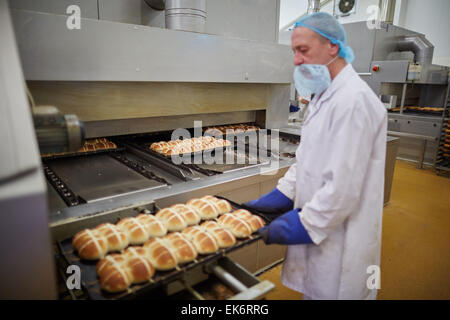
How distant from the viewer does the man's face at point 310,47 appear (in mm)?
1280

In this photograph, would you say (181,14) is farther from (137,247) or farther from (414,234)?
(414,234)

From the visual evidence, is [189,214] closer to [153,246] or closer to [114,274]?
[153,246]

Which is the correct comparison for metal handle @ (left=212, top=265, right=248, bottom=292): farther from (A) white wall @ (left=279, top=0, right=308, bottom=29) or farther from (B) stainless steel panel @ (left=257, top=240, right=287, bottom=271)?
(A) white wall @ (left=279, top=0, right=308, bottom=29)

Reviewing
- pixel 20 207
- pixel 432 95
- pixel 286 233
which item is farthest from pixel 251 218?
pixel 432 95

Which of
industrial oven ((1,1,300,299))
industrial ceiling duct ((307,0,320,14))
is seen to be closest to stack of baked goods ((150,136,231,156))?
industrial oven ((1,1,300,299))

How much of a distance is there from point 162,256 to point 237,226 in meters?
0.37

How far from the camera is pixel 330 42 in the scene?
51.0 inches

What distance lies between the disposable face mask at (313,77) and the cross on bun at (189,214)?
2.65ft

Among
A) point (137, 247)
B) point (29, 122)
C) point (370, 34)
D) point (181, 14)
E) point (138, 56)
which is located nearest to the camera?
point (29, 122)

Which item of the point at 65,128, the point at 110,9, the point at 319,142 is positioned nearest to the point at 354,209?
the point at 319,142

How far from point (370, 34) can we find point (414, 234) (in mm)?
4083

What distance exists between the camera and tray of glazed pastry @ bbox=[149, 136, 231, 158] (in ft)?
7.65

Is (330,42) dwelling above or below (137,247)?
above

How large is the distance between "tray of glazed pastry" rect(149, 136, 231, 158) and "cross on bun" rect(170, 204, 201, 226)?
866mm
